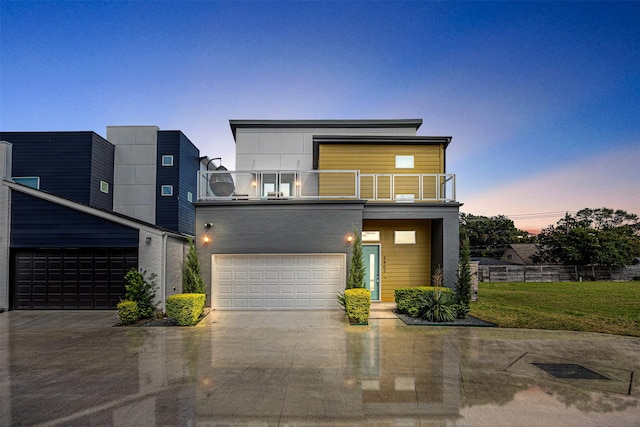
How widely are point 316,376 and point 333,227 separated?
6043 mm

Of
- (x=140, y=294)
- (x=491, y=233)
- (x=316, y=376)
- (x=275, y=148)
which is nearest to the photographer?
(x=316, y=376)

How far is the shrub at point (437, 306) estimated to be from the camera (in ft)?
30.1

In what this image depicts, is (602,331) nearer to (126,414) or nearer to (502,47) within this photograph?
(126,414)

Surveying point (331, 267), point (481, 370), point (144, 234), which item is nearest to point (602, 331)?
point (481, 370)

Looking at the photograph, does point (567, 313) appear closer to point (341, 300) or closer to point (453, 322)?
point (453, 322)

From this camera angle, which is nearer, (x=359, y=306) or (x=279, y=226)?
(x=359, y=306)

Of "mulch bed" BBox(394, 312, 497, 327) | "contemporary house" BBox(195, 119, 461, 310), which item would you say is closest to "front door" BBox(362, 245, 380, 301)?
"contemporary house" BBox(195, 119, 461, 310)

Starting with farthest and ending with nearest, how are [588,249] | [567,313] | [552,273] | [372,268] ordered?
1. [588,249]
2. [552,273]
3. [372,268]
4. [567,313]

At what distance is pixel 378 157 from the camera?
42.2 feet

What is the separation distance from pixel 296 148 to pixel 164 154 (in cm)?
797

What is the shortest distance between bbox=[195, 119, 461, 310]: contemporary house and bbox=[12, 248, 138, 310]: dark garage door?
10.2 ft

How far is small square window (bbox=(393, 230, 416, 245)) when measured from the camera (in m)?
12.2

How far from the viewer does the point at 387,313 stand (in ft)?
33.6

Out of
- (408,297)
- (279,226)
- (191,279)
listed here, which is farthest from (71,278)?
(408,297)
